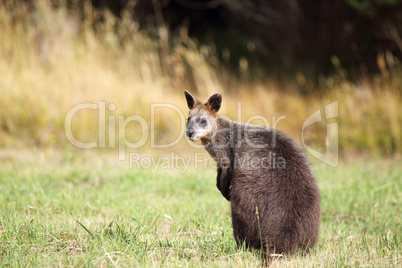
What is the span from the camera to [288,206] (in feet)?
11.6

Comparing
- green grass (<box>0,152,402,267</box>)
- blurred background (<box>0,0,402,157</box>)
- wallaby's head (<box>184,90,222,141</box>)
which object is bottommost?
green grass (<box>0,152,402,267</box>)

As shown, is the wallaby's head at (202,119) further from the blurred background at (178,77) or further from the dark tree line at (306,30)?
the dark tree line at (306,30)

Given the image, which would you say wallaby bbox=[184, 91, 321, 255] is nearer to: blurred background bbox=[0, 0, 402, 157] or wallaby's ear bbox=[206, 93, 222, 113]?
wallaby's ear bbox=[206, 93, 222, 113]

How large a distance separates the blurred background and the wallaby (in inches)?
176

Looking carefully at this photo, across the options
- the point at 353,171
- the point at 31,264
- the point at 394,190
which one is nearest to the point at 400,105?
the point at 353,171

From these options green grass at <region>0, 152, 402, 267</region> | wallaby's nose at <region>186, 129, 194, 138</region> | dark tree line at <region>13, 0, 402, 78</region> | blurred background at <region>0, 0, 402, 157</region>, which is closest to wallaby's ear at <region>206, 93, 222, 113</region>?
wallaby's nose at <region>186, 129, 194, 138</region>

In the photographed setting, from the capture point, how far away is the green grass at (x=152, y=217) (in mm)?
3533

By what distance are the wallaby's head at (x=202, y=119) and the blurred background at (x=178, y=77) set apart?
3524mm

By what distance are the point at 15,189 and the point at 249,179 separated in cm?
306

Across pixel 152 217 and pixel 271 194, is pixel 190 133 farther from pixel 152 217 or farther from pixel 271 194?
pixel 271 194

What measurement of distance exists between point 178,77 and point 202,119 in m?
5.74

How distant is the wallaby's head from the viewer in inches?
178

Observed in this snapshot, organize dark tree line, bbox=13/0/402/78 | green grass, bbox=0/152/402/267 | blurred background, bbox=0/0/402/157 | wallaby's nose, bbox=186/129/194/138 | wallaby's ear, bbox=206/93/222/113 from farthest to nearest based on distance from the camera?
dark tree line, bbox=13/0/402/78 → blurred background, bbox=0/0/402/157 → wallaby's ear, bbox=206/93/222/113 → wallaby's nose, bbox=186/129/194/138 → green grass, bbox=0/152/402/267

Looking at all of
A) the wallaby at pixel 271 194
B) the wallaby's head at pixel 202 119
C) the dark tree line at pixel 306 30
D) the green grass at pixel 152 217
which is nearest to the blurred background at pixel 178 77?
the dark tree line at pixel 306 30
